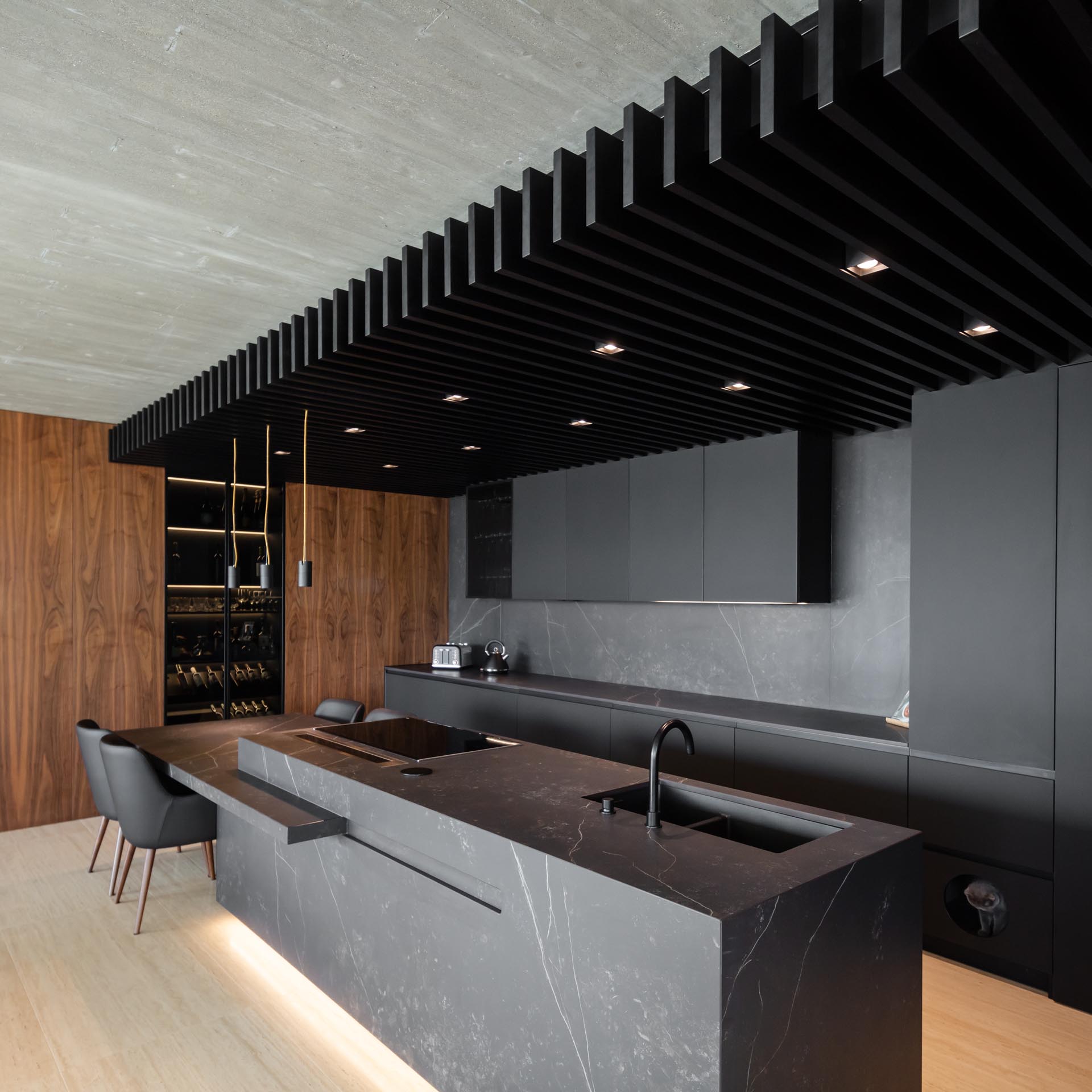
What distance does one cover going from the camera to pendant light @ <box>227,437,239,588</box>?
4648 mm

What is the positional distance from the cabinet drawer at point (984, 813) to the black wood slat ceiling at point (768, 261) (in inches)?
Answer: 64.8

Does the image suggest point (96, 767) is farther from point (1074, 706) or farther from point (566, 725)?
point (1074, 706)

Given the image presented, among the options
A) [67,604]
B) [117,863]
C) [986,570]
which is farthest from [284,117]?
[67,604]

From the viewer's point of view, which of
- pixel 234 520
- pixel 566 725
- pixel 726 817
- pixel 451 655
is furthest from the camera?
pixel 451 655

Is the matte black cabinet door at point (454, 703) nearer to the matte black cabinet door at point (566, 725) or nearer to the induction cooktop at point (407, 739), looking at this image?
the matte black cabinet door at point (566, 725)

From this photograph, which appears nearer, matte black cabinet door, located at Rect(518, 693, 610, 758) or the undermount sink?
the undermount sink

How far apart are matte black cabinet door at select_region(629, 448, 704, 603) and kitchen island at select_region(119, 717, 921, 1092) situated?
206 cm

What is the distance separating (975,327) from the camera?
8.70 feet

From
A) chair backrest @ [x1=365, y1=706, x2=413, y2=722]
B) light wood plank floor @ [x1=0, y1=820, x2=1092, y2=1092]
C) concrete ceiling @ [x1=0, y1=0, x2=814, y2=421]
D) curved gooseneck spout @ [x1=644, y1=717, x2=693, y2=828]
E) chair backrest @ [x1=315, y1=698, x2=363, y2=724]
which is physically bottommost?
light wood plank floor @ [x1=0, y1=820, x2=1092, y2=1092]

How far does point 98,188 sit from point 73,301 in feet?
3.56

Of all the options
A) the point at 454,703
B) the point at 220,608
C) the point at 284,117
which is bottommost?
the point at 454,703

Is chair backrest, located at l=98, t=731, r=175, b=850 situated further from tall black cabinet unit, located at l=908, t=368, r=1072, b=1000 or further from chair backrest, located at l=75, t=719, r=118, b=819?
tall black cabinet unit, located at l=908, t=368, r=1072, b=1000

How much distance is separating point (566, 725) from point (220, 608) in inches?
117

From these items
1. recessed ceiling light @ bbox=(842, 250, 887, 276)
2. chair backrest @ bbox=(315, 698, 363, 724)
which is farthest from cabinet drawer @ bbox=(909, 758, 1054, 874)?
chair backrest @ bbox=(315, 698, 363, 724)
